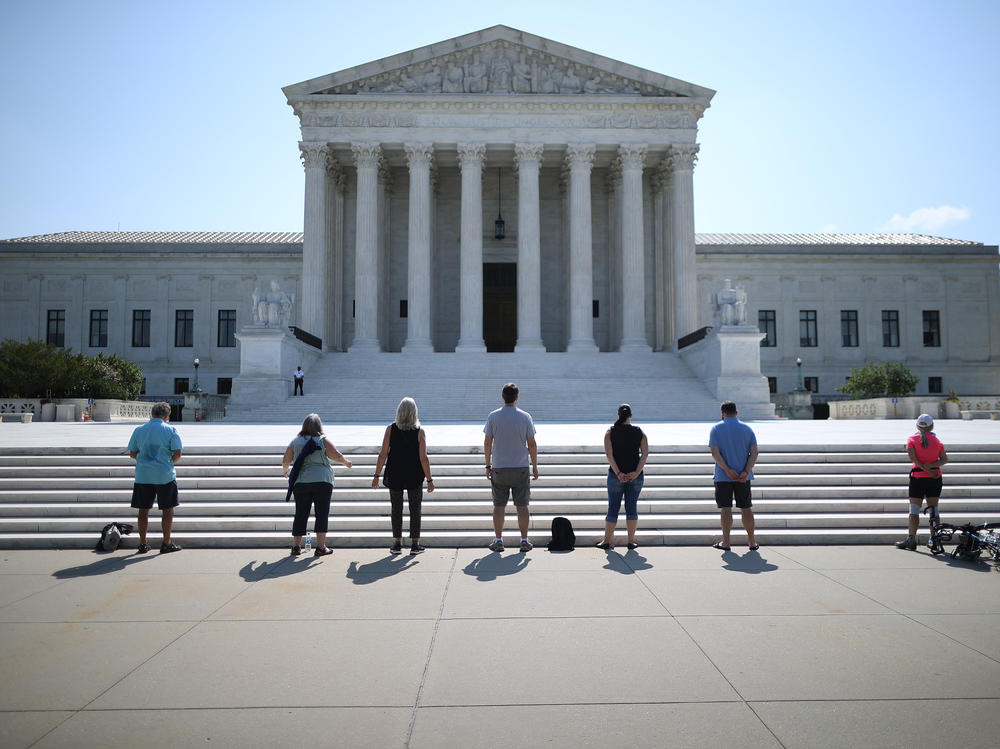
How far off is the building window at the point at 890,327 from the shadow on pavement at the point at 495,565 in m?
54.7

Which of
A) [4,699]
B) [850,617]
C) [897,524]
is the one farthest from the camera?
[897,524]

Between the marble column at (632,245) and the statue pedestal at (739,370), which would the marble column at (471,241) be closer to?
the marble column at (632,245)

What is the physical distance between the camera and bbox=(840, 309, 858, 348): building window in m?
55.7

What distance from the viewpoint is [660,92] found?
3975 cm

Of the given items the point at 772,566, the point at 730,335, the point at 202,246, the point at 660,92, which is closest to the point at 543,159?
the point at 660,92

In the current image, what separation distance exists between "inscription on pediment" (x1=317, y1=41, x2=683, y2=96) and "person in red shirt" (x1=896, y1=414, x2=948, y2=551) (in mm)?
33761

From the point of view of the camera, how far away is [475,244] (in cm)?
3916

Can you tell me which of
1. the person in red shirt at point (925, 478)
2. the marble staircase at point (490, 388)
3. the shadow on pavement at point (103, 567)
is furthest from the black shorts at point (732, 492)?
the marble staircase at point (490, 388)

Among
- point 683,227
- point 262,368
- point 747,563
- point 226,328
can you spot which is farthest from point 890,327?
point 747,563

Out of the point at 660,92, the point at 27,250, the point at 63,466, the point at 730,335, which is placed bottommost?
the point at 63,466

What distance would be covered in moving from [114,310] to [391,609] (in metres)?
55.9

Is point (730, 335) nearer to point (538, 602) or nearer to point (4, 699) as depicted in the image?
point (538, 602)

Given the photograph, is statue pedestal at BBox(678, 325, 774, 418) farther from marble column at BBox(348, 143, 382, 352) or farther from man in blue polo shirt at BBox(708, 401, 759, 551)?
man in blue polo shirt at BBox(708, 401, 759, 551)

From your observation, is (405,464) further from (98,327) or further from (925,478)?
(98,327)
